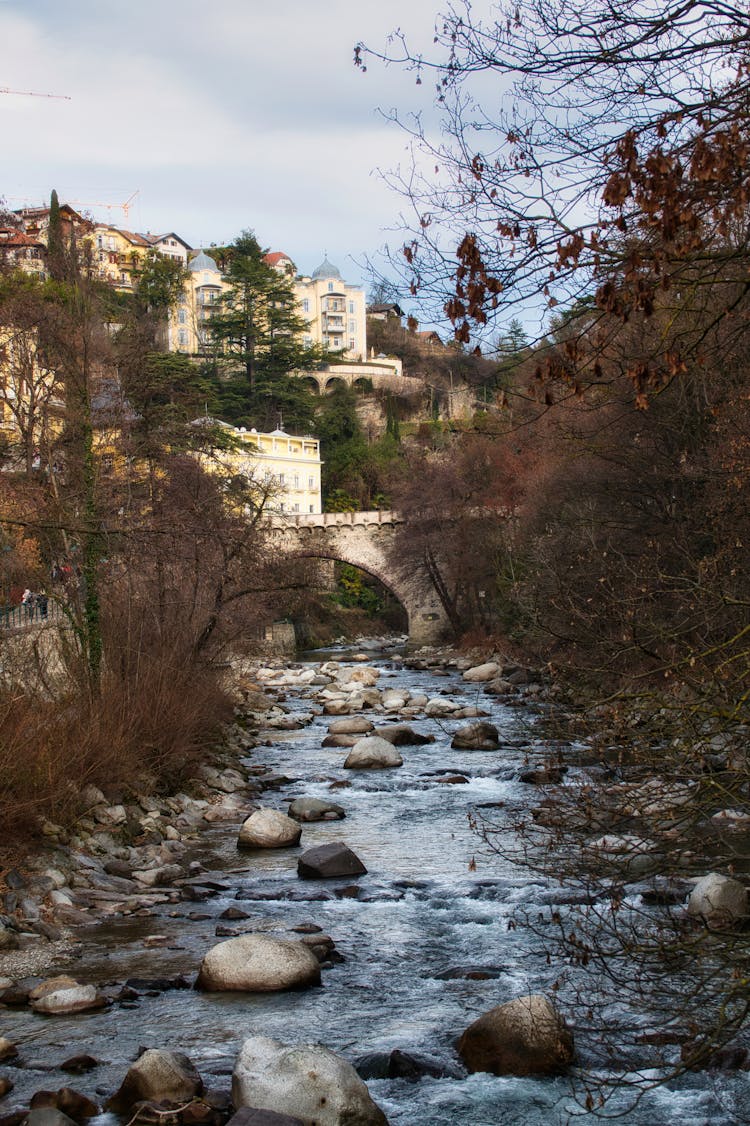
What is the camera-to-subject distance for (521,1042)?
621 centimetres

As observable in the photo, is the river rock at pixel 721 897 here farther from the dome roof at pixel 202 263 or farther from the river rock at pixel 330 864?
the dome roof at pixel 202 263

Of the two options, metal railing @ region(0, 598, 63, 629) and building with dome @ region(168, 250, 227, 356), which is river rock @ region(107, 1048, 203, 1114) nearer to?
metal railing @ region(0, 598, 63, 629)

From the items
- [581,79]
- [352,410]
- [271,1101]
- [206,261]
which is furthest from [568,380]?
[206,261]

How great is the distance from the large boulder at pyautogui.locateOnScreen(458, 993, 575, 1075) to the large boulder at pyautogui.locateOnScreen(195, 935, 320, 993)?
57.6 inches

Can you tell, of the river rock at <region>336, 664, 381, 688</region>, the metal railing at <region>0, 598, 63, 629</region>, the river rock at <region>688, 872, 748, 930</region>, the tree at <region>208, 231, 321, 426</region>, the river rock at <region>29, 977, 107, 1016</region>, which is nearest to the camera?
the river rock at <region>29, 977, 107, 1016</region>

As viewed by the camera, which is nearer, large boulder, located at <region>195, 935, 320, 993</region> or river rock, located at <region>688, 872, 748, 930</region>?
large boulder, located at <region>195, 935, 320, 993</region>

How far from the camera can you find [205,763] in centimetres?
1560

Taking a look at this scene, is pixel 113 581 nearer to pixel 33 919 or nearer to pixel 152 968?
pixel 33 919

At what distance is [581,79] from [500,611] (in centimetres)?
2829

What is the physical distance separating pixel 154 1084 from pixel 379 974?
7.64 feet

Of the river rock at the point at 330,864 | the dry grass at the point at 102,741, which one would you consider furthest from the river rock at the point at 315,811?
the river rock at the point at 330,864

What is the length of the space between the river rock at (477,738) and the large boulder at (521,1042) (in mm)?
11231

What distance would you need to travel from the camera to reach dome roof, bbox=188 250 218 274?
81.8m

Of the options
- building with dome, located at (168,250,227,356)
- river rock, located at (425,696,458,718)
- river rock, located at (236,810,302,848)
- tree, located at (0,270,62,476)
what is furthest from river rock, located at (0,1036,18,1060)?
building with dome, located at (168,250,227,356)
